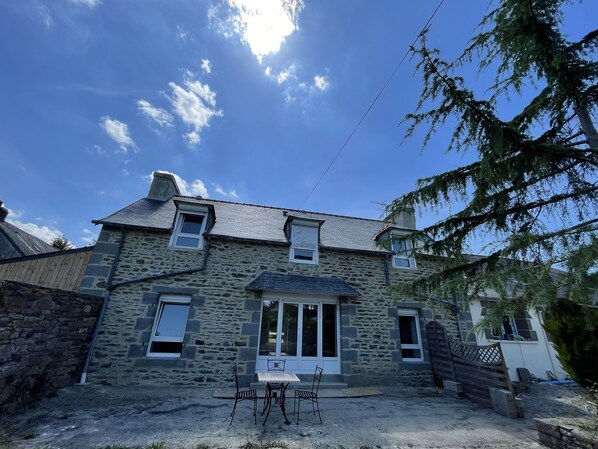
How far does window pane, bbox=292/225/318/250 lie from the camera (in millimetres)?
8773

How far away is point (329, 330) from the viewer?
807cm

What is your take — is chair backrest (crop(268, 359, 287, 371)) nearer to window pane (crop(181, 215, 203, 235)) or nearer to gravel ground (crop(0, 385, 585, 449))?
gravel ground (crop(0, 385, 585, 449))

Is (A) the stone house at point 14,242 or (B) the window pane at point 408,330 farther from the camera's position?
(A) the stone house at point 14,242

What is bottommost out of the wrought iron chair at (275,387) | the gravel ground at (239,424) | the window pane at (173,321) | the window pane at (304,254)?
the gravel ground at (239,424)

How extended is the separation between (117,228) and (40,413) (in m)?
4.49

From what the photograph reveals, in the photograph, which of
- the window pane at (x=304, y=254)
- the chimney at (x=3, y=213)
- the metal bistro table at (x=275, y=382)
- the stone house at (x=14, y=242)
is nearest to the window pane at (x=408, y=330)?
the window pane at (x=304, y=254)

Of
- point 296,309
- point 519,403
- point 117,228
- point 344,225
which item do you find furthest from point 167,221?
point 519,403

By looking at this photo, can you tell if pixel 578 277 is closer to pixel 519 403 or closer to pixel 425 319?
pixel 519 403

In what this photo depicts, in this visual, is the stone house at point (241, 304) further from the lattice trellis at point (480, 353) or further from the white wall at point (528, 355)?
the white wall at point (528, 355)

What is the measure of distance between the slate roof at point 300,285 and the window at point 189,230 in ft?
7.29

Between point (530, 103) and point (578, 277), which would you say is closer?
point (578, 277)

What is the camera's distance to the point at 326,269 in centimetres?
862

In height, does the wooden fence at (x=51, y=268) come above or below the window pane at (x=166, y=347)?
above

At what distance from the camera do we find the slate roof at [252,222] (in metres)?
8.12
